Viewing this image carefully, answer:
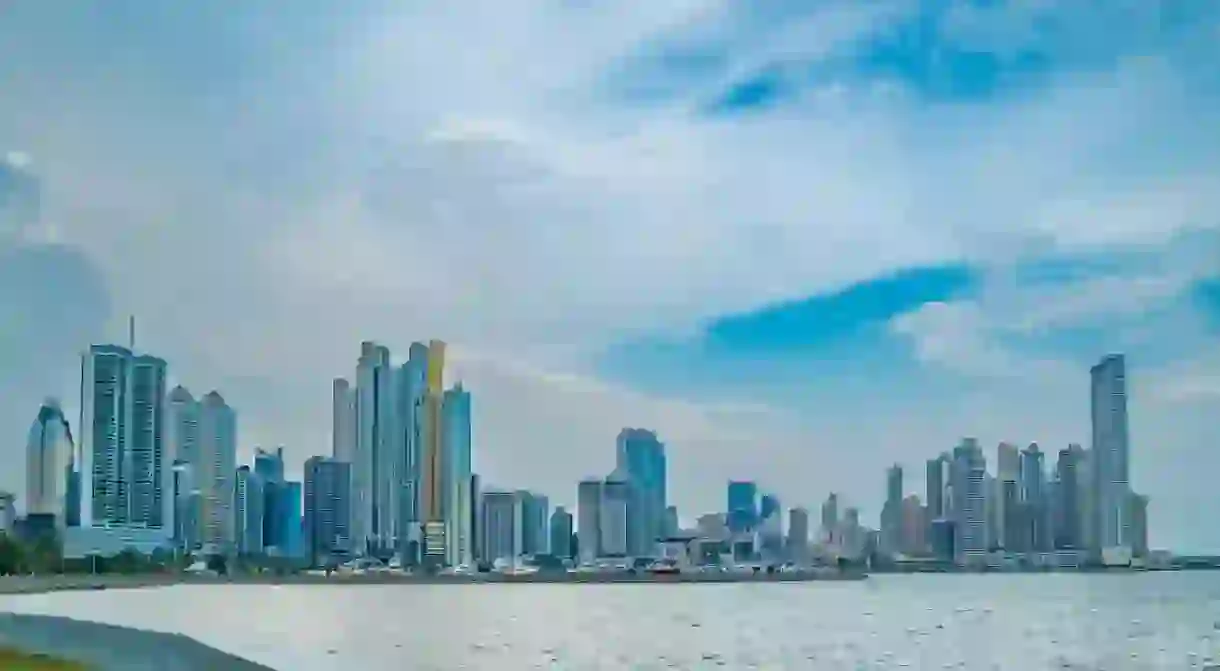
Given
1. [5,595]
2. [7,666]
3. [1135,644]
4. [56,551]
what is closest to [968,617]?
[1135,644]

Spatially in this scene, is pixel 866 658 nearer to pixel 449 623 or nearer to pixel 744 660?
pixel 744 660

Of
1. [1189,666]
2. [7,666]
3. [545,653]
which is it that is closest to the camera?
[7,666]

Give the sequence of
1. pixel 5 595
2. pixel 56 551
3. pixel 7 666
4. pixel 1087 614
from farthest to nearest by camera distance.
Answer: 1. pixel 56 551
2. pixel 5 595
3. pixel 1087 614
4. pixel 7 666

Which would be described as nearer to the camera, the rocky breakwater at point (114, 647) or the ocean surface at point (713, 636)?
the rocky breakwater at point (114, 647)

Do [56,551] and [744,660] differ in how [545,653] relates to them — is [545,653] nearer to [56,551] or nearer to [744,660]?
[744,660]

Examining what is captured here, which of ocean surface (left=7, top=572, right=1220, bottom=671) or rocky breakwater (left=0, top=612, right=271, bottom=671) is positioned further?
ocean surface (left=7, top=572, right=1220, bottom=671)

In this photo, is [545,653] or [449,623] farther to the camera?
[449,623]

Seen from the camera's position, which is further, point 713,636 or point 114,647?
point 713,636
